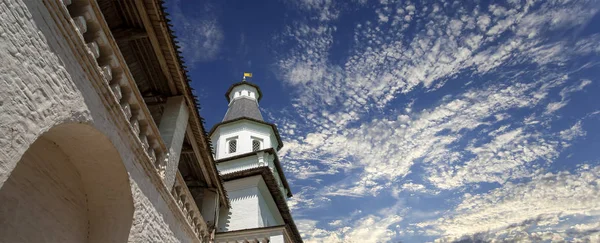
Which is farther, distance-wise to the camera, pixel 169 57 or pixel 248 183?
pixel 248 183

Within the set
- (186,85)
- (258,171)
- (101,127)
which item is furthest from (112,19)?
(258,171)

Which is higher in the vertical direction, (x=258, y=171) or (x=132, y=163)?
(x=258, y=171)

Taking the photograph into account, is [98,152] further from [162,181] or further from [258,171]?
[258,171]

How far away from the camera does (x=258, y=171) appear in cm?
1669

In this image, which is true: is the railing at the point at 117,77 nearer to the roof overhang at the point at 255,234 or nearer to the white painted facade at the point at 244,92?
the roof overhang at the point at 255,234

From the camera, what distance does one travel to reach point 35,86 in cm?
427

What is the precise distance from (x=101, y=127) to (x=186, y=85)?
3.51 meters

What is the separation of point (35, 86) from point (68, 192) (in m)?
2.68

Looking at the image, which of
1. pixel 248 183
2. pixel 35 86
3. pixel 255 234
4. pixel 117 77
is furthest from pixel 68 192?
pixel 248 183

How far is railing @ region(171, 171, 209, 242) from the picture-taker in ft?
28.9

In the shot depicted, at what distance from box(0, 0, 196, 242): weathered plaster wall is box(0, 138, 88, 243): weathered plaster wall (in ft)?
0.34

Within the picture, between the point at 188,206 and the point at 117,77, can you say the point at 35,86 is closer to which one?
the point at 117,77

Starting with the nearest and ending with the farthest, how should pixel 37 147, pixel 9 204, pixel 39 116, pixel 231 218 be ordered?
pixel 39 116 → pixel 9 204 → pixel 37 147 → pixel 231 218

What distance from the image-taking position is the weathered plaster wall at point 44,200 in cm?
530
